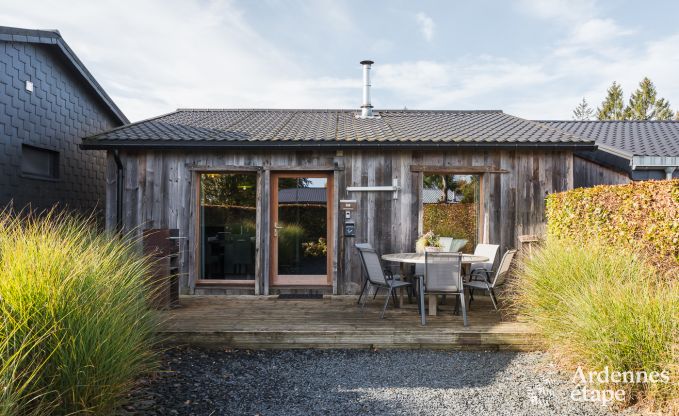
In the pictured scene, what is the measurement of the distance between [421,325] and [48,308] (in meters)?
3.60

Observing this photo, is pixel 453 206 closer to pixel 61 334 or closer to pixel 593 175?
pixel 593 175

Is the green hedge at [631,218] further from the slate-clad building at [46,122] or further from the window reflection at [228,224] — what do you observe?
the slate-clad building at [46,122]

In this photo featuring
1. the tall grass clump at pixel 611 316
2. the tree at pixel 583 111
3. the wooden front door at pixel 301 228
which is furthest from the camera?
the tree at pixel 583 111

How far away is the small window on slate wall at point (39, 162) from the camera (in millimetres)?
7274

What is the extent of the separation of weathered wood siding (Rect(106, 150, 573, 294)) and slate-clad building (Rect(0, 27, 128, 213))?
1.81m

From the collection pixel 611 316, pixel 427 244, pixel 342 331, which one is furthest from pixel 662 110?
pixel 342 331

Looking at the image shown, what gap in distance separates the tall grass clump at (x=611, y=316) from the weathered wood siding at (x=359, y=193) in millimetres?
2460

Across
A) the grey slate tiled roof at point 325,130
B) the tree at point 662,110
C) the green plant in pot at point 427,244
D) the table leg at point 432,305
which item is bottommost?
the table leg at point 432,305

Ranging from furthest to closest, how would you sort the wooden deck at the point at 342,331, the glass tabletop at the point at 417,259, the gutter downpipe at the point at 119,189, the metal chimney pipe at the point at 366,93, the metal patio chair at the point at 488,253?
the metal chimney pipe at the point at 366,93, the gutter downpipe at the point at 119,189, the metal patio chair at the point at 488,253, the glass tabletop at the point at 417,259, the wooden deck at the point at 342,331

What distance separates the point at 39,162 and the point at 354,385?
7437mm

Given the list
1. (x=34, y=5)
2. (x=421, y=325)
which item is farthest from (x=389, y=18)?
(x=421, y=325)

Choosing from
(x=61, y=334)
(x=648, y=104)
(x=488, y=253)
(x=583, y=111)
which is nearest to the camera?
(x=61, y=334)

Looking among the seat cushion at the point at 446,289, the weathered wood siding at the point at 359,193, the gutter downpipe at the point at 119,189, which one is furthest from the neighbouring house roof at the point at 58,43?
the seat cushion at the point at 446,289

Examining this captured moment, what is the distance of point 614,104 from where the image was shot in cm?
3612
